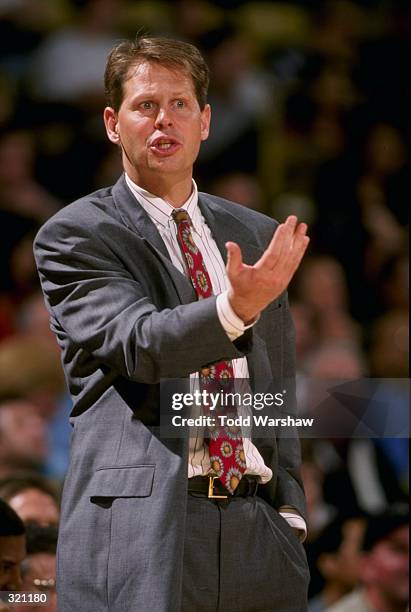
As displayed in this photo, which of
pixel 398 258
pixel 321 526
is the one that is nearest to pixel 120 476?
pixel 321 526

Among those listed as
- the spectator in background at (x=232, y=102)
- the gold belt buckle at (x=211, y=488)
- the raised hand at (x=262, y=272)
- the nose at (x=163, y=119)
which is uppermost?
the spectator in background at (x=232, y=102)

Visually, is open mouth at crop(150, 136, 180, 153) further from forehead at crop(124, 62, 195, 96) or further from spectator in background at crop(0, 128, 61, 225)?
spectator in background at crop(0, 128, 61, 225)

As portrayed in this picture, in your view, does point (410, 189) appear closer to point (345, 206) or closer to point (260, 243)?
point (345, 206)

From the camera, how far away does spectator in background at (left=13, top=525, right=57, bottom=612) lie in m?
2.64

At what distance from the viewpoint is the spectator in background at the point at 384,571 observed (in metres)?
3.65

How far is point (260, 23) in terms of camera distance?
530 cm

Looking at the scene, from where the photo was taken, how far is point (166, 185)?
2164 mm

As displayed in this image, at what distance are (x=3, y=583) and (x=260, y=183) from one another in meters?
2.79

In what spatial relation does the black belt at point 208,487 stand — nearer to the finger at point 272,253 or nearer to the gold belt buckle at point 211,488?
the gold belt buckle at point 211,488

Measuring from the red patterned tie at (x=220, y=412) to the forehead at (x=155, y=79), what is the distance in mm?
276

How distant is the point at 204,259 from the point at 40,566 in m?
1.02

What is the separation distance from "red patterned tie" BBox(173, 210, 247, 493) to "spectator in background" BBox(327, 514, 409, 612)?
1.79 metres

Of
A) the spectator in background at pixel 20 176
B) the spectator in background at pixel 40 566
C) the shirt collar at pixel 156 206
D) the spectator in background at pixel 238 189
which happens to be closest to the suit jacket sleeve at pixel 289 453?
the shirt collar at pixel 156 206

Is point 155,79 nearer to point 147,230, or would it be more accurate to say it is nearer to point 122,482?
point 147,230
